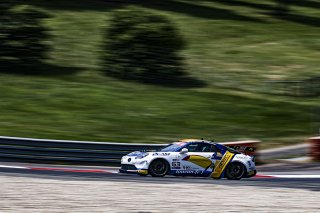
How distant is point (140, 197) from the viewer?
15227 mm

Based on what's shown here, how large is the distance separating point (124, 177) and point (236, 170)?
316 centimetres

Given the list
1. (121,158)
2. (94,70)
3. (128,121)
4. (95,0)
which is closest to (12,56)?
(94,70)

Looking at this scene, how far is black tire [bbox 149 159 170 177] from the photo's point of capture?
19.4 metres

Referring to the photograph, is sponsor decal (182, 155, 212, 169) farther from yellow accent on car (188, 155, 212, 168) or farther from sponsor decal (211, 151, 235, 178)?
sponsor decal (211, 151, 235, 178)

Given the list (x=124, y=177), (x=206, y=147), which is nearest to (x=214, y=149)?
(x=206, y=147)

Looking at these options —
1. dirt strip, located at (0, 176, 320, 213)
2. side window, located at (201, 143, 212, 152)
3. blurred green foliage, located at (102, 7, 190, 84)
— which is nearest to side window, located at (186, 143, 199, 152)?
side window, located at (201, 143, 212, 152)

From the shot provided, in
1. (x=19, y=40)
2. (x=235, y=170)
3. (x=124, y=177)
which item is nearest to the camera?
(x=124, y=177)

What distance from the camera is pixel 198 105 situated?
1240 inches

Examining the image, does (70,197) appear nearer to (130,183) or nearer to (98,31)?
(130,183)

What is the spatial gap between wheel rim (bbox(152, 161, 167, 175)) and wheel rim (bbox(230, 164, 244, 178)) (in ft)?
5.71

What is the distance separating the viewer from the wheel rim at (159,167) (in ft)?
63.7

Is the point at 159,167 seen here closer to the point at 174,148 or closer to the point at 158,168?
the point at 158,168

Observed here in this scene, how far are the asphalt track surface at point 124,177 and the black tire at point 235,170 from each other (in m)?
0.37

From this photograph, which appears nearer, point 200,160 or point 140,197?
point 140,197
